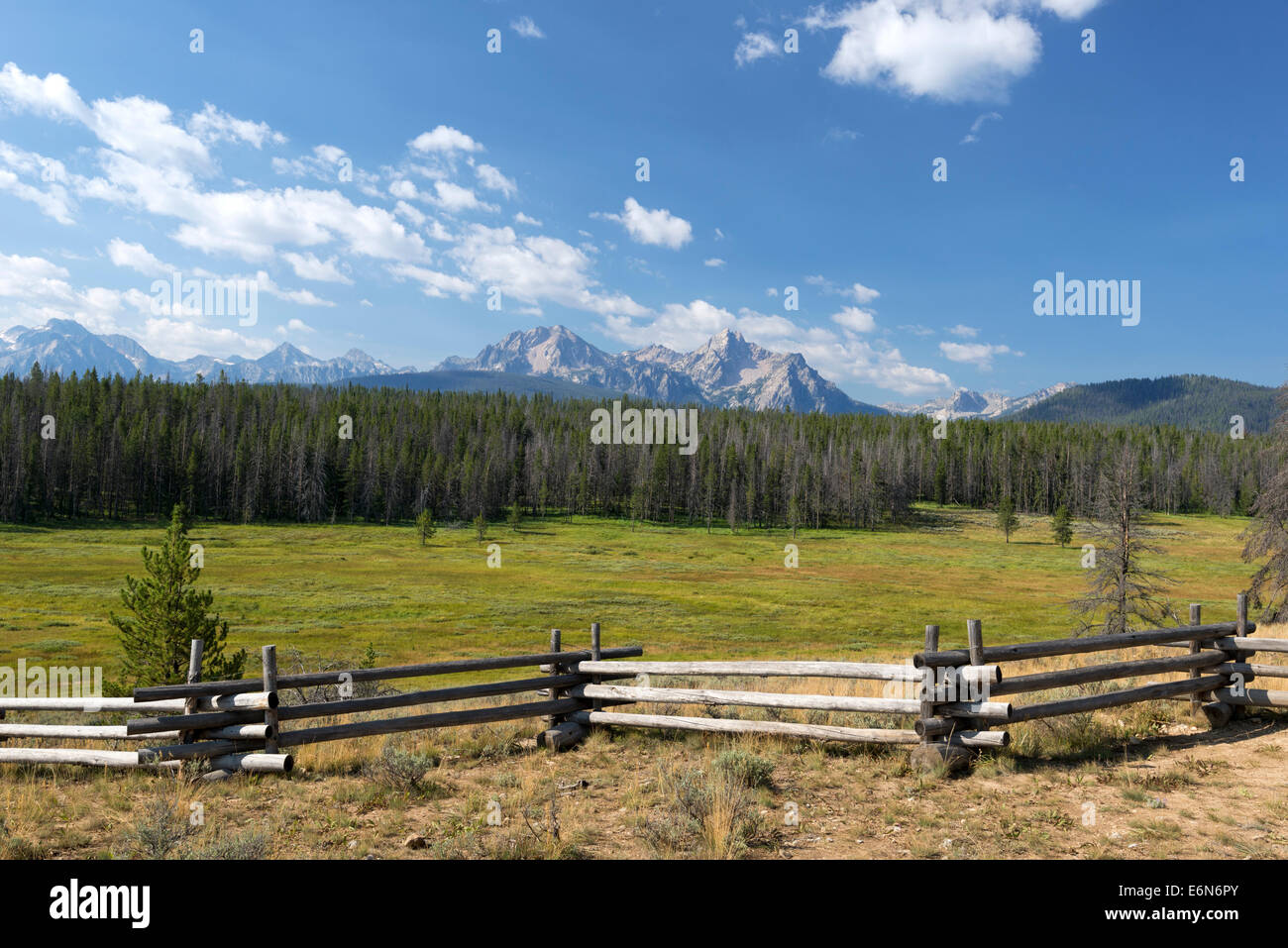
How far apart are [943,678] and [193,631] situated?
1938 centimetres

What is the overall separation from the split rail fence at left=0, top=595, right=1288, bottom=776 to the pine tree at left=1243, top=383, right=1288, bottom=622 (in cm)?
2003

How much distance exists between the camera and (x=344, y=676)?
34.5ft

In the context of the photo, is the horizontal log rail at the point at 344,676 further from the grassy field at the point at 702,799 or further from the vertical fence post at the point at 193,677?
the grassy field at the point at 702,799

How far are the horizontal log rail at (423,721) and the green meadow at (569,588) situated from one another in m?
23.0

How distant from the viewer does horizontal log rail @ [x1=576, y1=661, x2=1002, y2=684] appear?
8906mm

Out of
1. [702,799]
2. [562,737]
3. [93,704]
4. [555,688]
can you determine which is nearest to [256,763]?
[93,704]

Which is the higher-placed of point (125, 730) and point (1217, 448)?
point (1217, 448)

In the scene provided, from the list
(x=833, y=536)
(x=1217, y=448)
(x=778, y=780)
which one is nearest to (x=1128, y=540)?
(x=778, y=780)

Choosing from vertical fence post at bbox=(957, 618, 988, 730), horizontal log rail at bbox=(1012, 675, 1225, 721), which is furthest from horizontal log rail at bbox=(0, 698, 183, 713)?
horizontal log rail at bbox=(1012, 675, 1225, 721)

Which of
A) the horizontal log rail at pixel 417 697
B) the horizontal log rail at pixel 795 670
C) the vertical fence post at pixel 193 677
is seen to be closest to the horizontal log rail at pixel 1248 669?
the horizontal log rail at pixel 795 670

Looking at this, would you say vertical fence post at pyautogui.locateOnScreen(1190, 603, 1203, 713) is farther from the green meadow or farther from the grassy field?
the green meadow

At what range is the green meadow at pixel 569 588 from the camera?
3931 cm
